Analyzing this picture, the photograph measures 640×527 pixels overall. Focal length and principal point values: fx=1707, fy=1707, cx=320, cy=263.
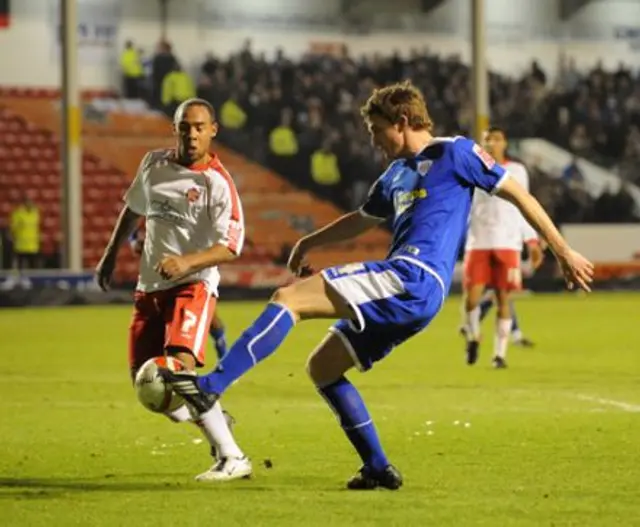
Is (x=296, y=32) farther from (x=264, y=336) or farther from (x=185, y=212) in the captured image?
(x=264, y=336)

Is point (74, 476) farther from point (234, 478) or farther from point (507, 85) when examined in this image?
point (507, 85)

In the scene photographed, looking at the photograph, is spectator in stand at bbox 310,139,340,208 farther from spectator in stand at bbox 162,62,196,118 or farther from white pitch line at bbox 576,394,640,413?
white pitch line at bbox 576,394,640,413

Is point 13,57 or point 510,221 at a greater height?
point 13,57

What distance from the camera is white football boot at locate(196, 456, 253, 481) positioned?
28.6ft

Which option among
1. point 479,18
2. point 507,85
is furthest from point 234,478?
point 507,85

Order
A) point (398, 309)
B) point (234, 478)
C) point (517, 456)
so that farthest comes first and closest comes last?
point (517, 456) < point (234, 478) < point (398, 309)

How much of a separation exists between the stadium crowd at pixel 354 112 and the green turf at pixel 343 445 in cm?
1704

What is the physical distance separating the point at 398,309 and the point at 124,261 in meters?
25.4

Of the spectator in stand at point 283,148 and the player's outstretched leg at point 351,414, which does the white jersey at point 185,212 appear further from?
the spectator in stand at point 283,148

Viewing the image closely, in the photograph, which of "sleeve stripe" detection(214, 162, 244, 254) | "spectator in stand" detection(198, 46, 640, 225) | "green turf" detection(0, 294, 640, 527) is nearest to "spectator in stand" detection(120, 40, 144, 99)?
"spectator in stand" detection(198, 46, 640, 225)

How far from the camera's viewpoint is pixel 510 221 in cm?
1692

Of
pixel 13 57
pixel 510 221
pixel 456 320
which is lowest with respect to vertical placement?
pixel 456 320

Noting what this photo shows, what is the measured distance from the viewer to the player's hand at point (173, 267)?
8445mm

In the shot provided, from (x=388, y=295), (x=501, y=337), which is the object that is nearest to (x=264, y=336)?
(x=388, y=295)
